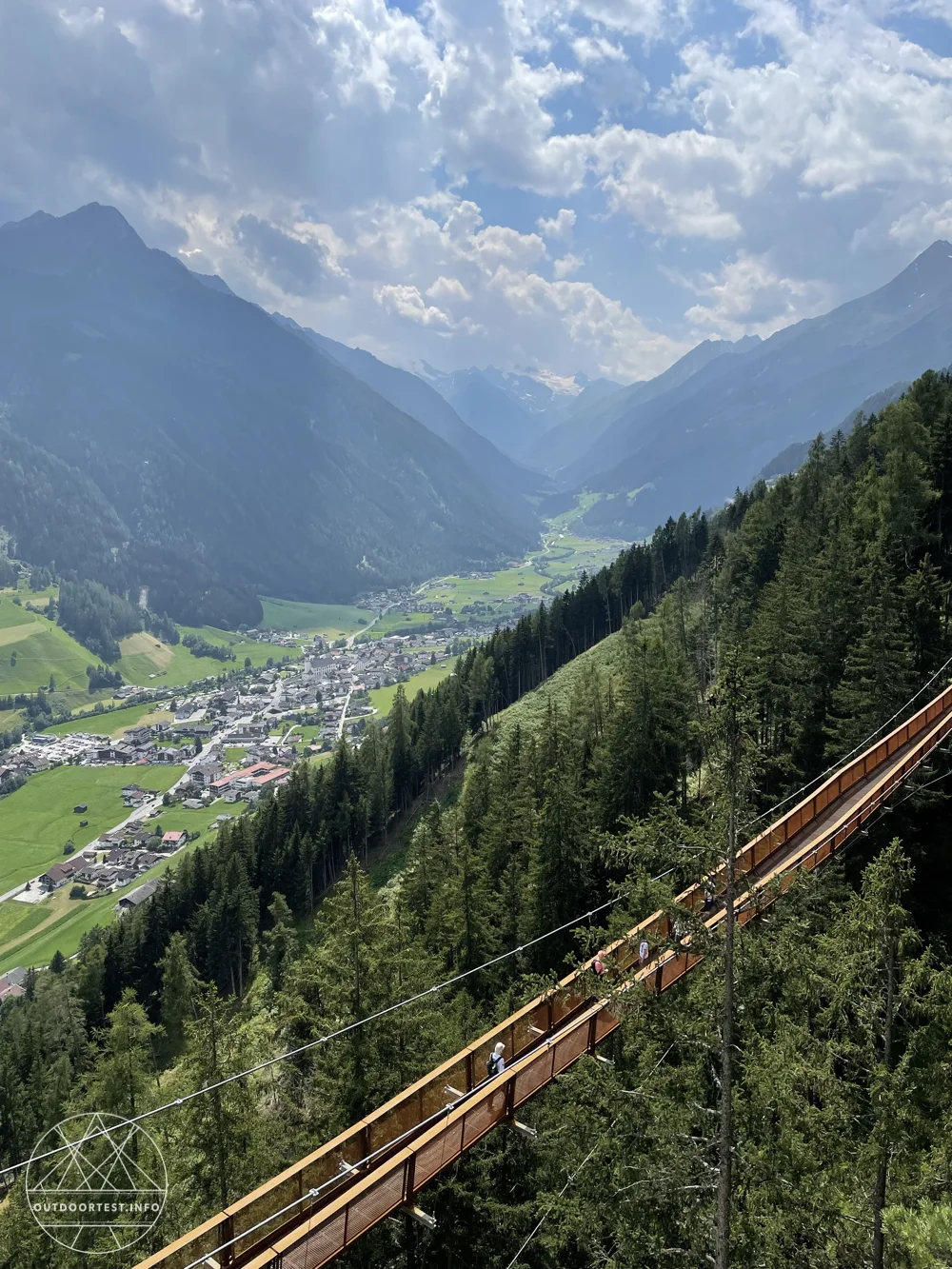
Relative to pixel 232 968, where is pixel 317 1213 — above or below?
above

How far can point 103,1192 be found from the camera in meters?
27.1

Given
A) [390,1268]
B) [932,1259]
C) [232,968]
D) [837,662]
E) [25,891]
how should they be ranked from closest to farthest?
[932,1259]
[390,1268]
[837,662]
[232,968]
[25,891]

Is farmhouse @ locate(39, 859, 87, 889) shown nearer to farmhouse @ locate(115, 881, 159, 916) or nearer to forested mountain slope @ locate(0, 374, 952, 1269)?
farmhouse @ locate(115, 881, 159, 916)

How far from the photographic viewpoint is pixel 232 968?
73062 millimetres

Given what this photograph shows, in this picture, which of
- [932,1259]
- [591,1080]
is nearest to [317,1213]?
[591,1080]

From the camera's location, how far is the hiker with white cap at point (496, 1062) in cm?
1659

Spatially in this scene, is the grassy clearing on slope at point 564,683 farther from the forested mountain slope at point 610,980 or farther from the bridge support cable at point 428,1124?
the bridge support cable at point 428,1124

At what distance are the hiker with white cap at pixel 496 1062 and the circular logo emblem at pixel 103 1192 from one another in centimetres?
1384

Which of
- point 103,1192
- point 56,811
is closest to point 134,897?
point 56,811

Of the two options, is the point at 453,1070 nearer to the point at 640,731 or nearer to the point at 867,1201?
the point at 867,1201

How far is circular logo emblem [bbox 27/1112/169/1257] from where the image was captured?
926 inches

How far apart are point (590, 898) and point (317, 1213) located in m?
24.4

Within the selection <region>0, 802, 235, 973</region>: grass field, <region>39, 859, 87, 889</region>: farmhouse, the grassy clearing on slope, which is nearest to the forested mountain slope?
the grassy clearing on slope

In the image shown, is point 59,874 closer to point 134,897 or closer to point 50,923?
point 50,923
